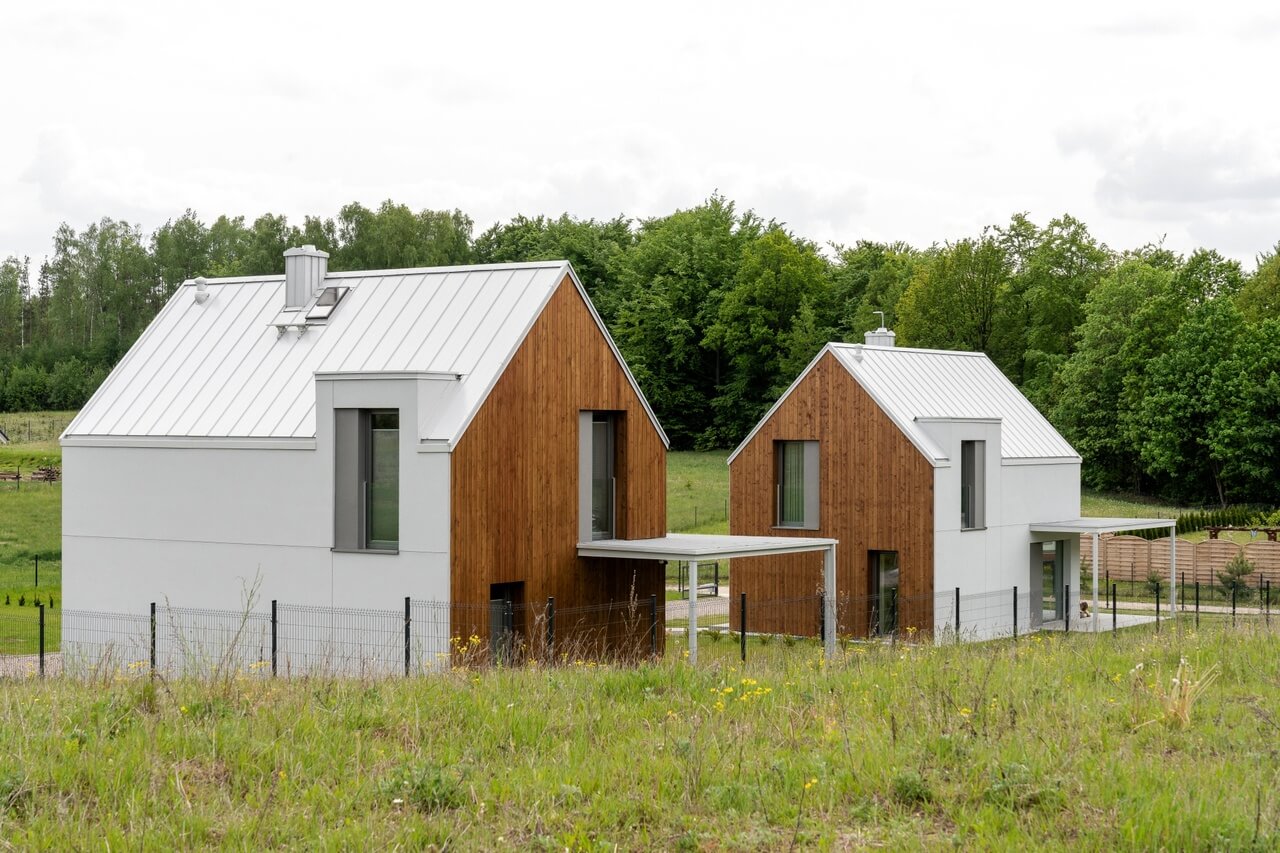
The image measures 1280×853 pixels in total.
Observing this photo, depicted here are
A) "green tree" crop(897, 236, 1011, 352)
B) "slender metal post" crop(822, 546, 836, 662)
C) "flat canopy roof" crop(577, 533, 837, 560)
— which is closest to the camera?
"flat canopy roof" crop(577, 533, 837, 560)

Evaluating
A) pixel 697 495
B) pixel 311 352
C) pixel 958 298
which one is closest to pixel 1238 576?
pixel 697 495

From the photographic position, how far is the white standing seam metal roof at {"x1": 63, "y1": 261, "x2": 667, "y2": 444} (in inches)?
827

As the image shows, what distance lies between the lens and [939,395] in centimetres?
3036

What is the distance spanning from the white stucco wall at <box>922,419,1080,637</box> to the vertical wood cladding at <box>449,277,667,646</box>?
22.0ft

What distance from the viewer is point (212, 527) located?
851 inches

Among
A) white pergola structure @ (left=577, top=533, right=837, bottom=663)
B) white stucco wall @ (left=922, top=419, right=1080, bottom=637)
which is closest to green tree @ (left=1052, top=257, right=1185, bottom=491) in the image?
white stucco wall @ (left=922, top=419, right=1080, bottom=637)

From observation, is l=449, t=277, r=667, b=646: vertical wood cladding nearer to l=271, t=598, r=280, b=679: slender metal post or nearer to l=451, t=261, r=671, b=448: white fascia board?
l=451, t=261, r=671, b=448: white fascia board

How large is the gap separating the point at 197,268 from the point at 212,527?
6315 centimetres

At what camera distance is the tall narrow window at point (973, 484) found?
1130 inches

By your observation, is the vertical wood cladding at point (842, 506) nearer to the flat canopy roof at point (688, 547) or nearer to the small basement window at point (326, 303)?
the flat canopy roof at point (688, 547)

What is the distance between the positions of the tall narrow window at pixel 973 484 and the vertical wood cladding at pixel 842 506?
1.69 meters

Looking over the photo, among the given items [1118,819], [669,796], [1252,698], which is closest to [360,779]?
[669,796]

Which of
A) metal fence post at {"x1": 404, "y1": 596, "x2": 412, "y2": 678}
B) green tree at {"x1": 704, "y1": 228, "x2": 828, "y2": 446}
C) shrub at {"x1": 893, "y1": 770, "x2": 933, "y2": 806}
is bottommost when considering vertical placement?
metal fence post at {"x1": 404, "y1": 596, "x2": 412, "y2": 678}

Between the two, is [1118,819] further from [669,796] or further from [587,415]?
[587,415]
